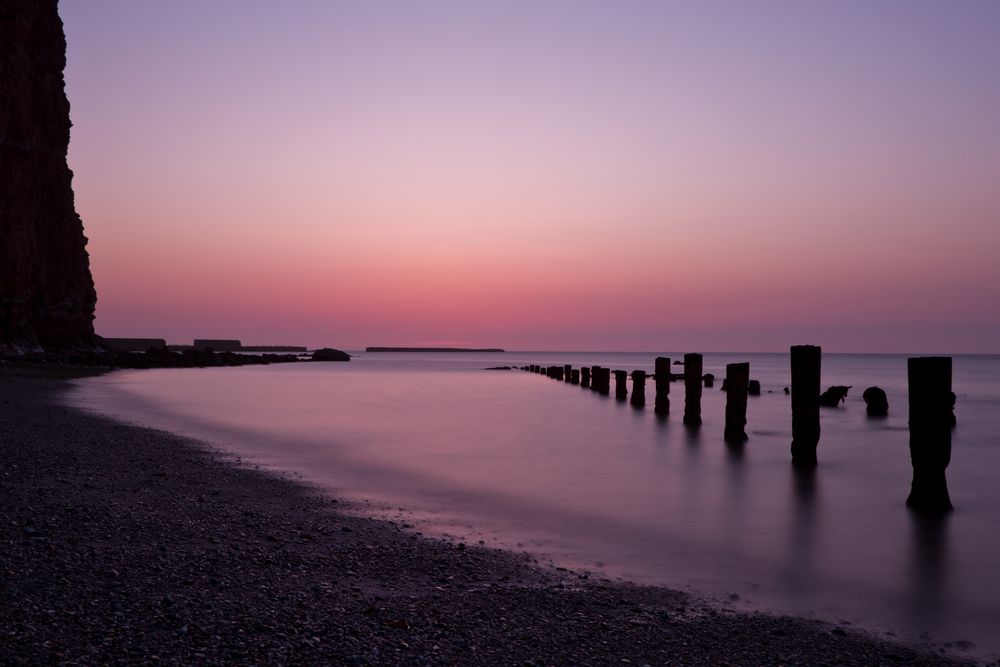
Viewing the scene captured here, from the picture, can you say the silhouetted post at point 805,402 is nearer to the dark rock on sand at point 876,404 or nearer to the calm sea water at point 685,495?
the calm sea water at point 685,495

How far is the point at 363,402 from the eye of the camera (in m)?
27.0

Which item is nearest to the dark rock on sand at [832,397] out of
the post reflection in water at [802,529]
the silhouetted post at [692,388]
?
the silhouetted post at [692,388]

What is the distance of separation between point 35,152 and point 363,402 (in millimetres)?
30516

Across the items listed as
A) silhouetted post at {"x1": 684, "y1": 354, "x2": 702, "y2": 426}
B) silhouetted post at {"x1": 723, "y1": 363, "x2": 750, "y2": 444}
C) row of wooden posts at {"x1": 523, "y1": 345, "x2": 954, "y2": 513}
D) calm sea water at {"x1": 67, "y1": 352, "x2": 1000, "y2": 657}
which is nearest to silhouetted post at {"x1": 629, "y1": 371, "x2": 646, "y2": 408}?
calm sea water at {"x1": 67, "y1": 352, "x2": 1000, "y2": 657}

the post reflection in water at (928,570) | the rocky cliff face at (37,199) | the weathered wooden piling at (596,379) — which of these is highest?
the rocky cliff face at (37,199)

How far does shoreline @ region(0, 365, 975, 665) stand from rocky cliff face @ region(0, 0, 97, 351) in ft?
126

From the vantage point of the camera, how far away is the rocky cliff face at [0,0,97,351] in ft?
131

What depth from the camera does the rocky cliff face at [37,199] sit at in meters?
40.0

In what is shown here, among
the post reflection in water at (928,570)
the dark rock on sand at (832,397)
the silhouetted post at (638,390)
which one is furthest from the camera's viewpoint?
the dark rock on sand at (832,397)

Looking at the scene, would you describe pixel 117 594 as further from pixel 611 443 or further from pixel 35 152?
pixel 35 152

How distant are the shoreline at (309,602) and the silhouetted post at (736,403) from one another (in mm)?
10483

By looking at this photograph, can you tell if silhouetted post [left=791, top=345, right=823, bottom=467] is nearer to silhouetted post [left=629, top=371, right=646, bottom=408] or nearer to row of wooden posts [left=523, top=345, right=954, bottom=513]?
row of wooden posts [left=523, top=345, right=954, bottom=513]

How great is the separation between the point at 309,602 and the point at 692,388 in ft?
53.0

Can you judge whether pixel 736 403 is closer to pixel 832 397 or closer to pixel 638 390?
pixel 638 390
